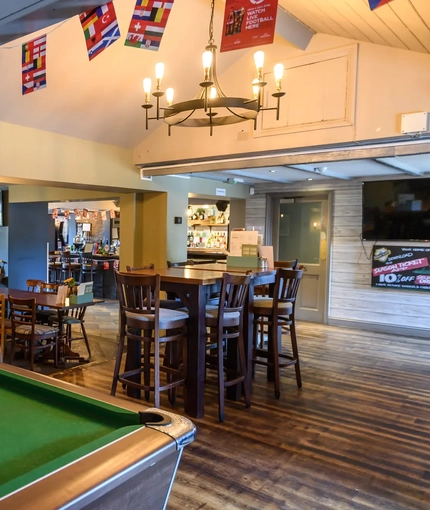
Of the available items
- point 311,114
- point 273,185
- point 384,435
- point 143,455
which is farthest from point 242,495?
point 273,185

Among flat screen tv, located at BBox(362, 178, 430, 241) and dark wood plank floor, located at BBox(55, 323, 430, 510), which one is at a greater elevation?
flat screen tv, located at BBox(362, 178, 430, 241)

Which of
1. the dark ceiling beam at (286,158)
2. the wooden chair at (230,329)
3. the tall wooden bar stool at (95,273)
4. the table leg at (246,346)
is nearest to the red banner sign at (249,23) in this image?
the wooden chair at (230,329)

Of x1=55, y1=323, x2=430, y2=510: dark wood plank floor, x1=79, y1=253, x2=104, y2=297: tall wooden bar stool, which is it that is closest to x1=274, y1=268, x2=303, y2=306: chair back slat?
x1=55, y1=323, x2=430, y2=510: dark wood plank floor

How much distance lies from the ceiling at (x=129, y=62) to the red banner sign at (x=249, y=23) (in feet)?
2.21

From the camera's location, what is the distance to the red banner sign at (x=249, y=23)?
283 centimetres

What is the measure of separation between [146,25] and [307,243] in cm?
541

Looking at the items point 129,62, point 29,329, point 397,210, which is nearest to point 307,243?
point 397,210

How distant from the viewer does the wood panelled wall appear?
6605mm

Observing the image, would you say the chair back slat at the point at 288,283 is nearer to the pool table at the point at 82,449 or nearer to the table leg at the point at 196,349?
the table leg at the point at 196,349

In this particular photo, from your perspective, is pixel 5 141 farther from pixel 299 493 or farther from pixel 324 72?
pixel 299 493

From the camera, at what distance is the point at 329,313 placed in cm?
731

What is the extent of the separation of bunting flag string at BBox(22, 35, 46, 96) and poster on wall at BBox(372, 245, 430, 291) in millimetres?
5367

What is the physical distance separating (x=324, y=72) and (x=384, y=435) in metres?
3.37

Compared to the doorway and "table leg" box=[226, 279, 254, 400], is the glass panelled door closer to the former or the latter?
the doorway
